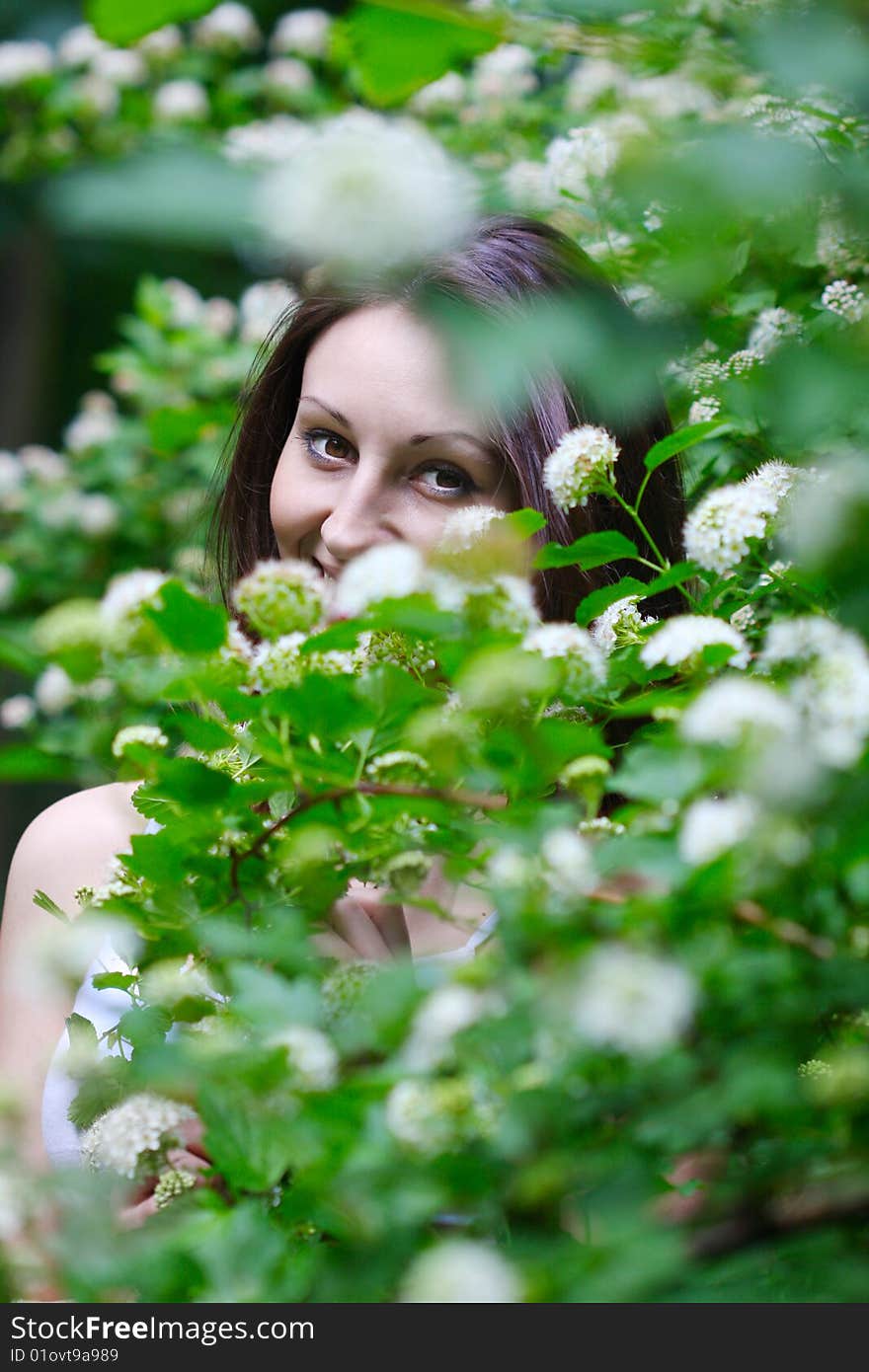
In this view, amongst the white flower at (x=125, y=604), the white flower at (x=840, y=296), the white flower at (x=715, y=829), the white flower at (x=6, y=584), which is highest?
the white flower at (x=715, y=829)

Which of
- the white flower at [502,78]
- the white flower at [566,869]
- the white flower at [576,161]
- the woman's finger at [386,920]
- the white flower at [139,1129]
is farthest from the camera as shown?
the white flower at [502,78]

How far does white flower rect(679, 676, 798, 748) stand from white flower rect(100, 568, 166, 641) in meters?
0.35

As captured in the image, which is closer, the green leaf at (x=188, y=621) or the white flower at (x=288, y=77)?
the green leaf at (x=188, y=621)

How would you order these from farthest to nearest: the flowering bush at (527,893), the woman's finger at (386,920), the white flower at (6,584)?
1. the white flower at (6,584)
2. the woman's finger at (386,920)
3. the flowering bush at (527,893)

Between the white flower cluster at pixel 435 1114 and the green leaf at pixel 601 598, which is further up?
the white flower cluster at pixel 435 1114

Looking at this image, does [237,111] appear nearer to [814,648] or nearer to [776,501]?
[776,501]

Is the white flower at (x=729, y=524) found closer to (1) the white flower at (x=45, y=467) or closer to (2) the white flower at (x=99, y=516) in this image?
(2) the white flower at (x=99, y=516)

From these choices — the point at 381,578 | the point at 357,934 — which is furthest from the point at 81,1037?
the point at 381,578

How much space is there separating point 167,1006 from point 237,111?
10.3 feet

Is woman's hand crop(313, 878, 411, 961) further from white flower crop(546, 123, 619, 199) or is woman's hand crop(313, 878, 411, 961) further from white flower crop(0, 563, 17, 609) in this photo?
white flower crop(0, 563, 17, 609)

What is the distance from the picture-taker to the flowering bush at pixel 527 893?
0.50 meters

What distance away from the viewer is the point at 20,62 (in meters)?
3.31

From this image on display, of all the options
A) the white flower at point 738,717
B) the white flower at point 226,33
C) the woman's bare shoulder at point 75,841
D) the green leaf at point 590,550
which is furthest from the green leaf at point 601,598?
the white flower at point 226,33

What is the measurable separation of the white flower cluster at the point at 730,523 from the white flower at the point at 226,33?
294 centimetres
